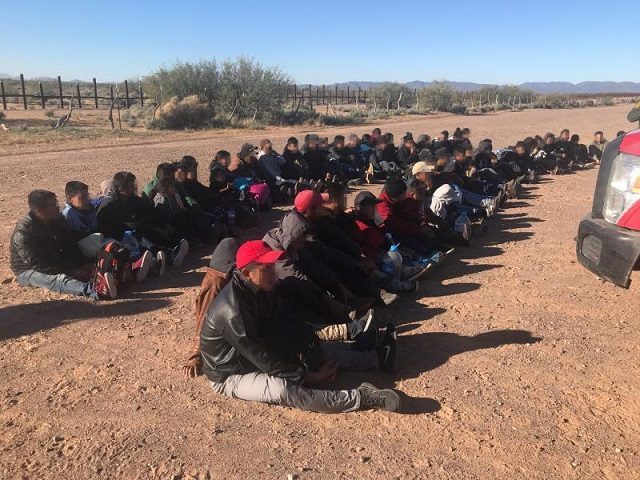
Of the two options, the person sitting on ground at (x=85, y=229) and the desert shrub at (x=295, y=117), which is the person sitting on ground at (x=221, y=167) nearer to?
the person sitting on ground at (x=85, y=229)

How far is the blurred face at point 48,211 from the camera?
587 centimetres

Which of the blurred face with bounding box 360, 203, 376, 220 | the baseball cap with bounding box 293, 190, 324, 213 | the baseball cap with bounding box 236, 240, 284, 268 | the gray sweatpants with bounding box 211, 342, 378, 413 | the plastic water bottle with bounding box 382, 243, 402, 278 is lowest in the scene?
the gray sweatpants with bounding box 211, 342, 378, 413

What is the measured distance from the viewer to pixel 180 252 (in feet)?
22.9

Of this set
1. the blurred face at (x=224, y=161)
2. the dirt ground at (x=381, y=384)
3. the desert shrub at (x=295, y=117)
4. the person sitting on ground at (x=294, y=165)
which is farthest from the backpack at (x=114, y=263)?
the desert shrub at (x=295, y=117)

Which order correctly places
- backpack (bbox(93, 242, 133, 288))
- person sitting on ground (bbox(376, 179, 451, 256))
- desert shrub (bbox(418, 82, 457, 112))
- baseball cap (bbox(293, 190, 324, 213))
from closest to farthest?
baseball cap (bbox(293, 190, 324, 213))
backpack (bbox(93, 242, 133, 288))
person sitting on ground (bbox(376, 179, 451, 256))
desert shrub (bbox(418, 82, 457, 112))

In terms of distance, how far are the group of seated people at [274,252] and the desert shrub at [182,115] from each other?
1859cm

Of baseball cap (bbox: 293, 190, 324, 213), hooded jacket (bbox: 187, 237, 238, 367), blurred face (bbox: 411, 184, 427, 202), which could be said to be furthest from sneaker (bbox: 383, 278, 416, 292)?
hooded jacket (bbox: 187, 237, 238, 367)

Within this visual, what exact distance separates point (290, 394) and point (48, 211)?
11.9ft

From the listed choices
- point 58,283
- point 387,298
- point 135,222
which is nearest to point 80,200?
point 135,222

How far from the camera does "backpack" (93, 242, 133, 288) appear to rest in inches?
231

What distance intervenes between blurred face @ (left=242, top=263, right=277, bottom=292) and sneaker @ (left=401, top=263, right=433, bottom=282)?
2709 millimetres

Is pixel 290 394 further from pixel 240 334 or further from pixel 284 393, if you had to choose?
pixel 240 334

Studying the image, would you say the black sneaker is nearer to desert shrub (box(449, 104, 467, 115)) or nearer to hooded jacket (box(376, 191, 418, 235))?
hooded jacket (box(376, 191, 418, 235))

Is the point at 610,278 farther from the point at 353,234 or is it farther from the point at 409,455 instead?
the point at 353,234
